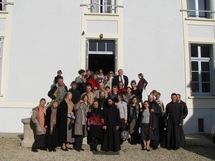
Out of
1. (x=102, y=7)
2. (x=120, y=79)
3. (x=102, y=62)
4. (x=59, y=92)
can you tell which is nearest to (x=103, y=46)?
(x=102, y=62)

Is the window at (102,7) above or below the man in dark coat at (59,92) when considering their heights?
above

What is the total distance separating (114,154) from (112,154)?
0.06 m

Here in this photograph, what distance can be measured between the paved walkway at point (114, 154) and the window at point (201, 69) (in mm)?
4072

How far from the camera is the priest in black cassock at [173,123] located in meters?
8.59

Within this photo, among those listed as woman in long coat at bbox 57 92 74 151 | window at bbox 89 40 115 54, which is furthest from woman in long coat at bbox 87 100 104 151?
window at bbox 89 40 115 54

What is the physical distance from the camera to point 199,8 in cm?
1309

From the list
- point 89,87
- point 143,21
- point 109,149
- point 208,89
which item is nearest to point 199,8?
point 143,21

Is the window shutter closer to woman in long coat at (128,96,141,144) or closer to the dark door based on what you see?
the dark door

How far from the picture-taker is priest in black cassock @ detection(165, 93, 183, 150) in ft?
28.2

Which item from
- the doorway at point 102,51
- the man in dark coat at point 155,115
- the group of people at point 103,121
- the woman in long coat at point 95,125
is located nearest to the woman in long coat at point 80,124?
the group of people at point 103,121

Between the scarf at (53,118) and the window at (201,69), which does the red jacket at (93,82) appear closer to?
the scarf at (53,118)

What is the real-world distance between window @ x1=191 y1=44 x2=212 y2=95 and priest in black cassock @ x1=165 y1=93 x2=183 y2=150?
4055 mm

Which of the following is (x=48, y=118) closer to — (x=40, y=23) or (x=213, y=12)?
(x=40, y=23)

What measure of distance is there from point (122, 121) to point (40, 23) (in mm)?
6352
